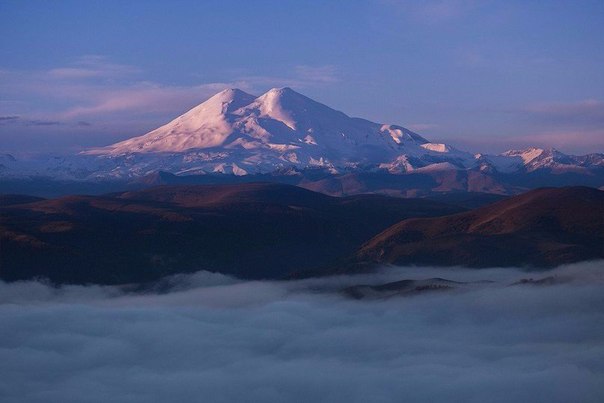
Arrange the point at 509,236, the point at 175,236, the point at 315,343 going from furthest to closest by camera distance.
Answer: the point at 175,236 → the point at 509,236 → the point at 315,343

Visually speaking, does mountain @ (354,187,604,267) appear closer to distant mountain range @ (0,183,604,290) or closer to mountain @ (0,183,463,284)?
distant mountain range @ (0,183,604,290)

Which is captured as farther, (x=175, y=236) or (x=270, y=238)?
(x=270, y=238)

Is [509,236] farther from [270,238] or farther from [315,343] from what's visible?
[315,343]

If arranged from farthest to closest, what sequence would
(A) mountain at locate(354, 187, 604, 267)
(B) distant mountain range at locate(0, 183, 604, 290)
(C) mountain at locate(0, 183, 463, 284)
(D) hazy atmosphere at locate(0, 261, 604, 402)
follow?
(C) mountain at locate(0, 183, 463, 284) < (B) distant mountain range at locate(0, 183, 604, 290) < (A) mountain at locate(354, 187, 604, 267) < (D) hazy atmosphere at locate(0, 261, 604, 402)

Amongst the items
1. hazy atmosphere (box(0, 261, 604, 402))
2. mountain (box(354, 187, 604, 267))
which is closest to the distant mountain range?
mountain (box(354, 187, 604, 267))

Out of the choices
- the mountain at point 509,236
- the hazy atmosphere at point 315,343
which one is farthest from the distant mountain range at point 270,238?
the hazy atmosphere at point 315,343

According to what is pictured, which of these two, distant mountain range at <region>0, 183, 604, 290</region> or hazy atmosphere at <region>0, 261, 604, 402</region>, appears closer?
hazy atmosphere at <region>0, 261, 604, 402</region>

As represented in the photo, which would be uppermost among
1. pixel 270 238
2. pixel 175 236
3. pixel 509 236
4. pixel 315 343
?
pixel 175 236

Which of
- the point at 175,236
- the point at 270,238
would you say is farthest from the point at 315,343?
the point at 270,238
